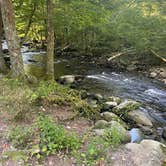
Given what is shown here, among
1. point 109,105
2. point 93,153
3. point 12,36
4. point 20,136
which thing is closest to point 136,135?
point 109,105

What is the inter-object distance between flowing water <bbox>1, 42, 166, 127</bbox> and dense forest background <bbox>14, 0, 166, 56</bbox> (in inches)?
94.3

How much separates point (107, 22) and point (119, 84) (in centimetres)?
447

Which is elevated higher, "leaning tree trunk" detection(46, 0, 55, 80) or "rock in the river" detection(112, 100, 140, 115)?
"leaning tree trunk" detection(46, 0, 55, 80)

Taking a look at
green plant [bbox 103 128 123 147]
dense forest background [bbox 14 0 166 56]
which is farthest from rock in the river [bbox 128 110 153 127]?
dense forest background [bbox 14 0 166 56]

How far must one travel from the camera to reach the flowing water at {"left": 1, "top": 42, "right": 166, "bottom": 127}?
8764mm

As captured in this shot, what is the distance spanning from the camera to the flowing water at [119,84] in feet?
28.8

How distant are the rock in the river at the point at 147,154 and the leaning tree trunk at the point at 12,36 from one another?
392 centimetres

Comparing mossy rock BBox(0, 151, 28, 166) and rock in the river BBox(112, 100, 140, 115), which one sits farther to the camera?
rock in the river BBox(112, 100, 140, 115)

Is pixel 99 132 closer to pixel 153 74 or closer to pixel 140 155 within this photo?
pixel 140 155

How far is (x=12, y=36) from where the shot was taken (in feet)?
22.0

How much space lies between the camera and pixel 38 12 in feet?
37.8

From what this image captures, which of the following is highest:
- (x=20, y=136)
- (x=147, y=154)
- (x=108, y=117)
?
(x=20, y=136)

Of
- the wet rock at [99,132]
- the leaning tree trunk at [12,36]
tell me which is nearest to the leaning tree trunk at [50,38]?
the leaning tree trunk at [12,36]

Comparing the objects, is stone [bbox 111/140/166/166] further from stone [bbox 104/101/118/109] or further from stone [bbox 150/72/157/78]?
stone [bbox 150/72/157/78]
